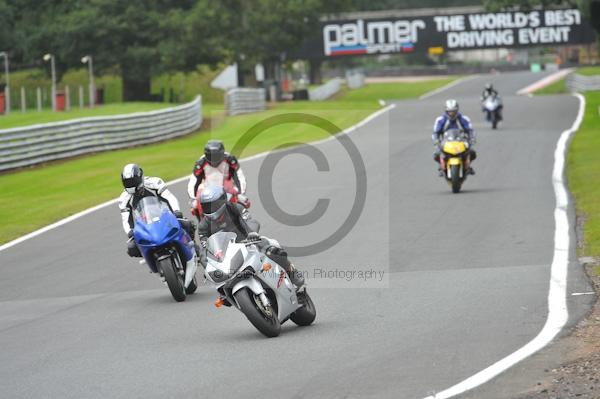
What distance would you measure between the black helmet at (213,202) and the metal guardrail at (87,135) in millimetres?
20183

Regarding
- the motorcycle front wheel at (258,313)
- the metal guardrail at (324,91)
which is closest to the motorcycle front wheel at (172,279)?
the motorcycle front wheel at (258,313)

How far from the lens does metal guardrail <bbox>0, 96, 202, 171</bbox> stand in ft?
103

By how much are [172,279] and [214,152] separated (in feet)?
8.84

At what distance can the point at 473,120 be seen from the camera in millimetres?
44375

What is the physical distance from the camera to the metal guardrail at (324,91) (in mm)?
68438

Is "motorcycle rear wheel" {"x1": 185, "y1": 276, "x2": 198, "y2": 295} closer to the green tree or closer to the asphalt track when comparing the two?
the asphalt track

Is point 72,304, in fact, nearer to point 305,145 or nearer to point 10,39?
point 305,145

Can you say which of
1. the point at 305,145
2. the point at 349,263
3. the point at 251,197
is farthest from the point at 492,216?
the point at 305,145

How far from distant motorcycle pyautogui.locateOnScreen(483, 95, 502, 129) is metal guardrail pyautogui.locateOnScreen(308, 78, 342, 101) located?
89.1 ft

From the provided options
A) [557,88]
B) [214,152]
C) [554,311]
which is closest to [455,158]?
[214,152]

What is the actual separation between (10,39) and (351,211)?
47634 mm

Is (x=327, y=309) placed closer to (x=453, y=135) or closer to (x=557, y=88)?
(x=453, y=135)

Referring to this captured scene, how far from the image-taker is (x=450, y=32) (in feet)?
233

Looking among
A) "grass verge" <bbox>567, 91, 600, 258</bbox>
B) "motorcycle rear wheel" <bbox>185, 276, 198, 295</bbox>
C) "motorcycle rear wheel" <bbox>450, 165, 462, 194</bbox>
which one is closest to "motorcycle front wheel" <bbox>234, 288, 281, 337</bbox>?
"motorcycle rear wheel" <bbox>185, 276, 198, 295</bbox>
